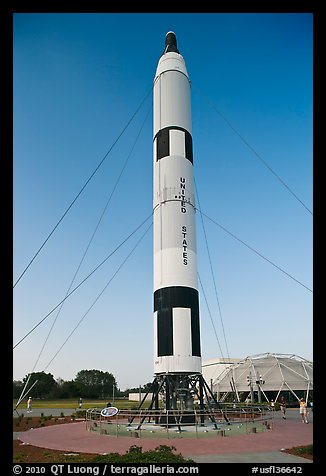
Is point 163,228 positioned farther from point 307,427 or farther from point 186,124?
point 307,427

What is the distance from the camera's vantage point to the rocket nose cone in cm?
2627

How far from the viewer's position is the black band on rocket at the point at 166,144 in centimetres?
2289

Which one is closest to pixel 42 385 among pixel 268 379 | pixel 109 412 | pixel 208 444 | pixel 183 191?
pixel 268 379

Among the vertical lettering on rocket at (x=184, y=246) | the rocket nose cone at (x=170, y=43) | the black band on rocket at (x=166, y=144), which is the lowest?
the vertical lettering on rocket at (x=184, y=246)

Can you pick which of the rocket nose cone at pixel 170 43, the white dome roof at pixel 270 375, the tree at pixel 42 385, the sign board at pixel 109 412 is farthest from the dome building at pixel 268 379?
the rocket nose cone at pixel 170 43

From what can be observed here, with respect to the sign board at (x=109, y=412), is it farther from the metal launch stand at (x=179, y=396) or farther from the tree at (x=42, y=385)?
the tree at (x=42, y=385)

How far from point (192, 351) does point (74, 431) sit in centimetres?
626

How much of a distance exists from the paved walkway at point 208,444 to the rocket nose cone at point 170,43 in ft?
70.1

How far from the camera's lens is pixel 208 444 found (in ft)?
46.4

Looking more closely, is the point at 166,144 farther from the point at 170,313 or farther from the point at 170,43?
the point at 170,313

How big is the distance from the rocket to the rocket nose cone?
115 cm

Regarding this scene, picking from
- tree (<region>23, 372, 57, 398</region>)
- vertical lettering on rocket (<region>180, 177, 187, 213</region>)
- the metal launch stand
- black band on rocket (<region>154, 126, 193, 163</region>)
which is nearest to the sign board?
the metal launch stand

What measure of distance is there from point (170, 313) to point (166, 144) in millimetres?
8919

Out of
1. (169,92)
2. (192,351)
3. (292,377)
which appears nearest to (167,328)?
(192,351)
